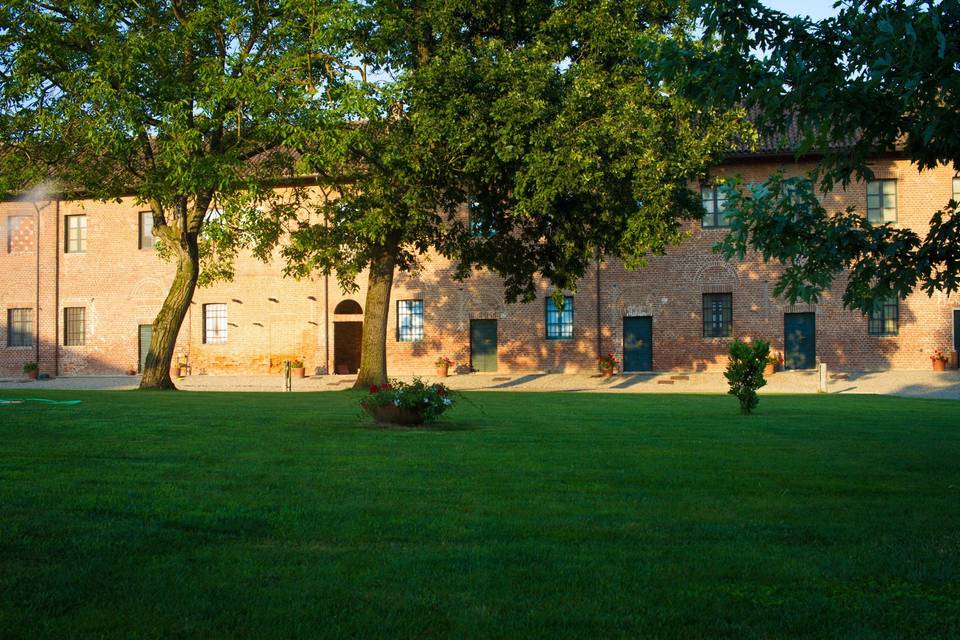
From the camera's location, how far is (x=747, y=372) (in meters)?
17.2

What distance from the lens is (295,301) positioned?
3759cm

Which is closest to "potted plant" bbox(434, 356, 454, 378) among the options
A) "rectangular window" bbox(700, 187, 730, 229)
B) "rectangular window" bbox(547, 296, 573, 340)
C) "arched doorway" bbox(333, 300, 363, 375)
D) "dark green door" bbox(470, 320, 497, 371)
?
"dark green door" bbox(470, 320, 497, 371)

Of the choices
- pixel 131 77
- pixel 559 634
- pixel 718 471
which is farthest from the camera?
pixel 131 77

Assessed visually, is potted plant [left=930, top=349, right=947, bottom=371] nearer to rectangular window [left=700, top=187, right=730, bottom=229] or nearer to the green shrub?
rectangular window [left=700, top=187, right=730, bottom=229]

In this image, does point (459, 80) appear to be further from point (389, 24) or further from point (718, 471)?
point (718, 471)

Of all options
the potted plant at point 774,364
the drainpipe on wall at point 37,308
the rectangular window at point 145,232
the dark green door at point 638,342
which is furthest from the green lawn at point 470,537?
the drainpipe on wall at point 37,308

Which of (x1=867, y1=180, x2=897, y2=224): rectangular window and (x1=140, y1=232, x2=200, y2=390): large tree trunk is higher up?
(x1=867, y1=180, x2=897, y2=224): rectangular window

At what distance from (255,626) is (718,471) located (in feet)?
18.7

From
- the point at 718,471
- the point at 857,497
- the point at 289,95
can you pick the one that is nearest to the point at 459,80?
the point at 289,95

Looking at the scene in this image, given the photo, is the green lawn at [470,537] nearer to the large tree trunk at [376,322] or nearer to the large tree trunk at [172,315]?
the large tree trunk at [172,315]

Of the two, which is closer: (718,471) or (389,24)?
(718,471)

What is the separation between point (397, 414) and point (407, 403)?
30 centimetres

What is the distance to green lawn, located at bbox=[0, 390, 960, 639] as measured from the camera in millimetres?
4285

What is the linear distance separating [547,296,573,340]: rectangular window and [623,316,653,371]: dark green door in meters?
2.02
